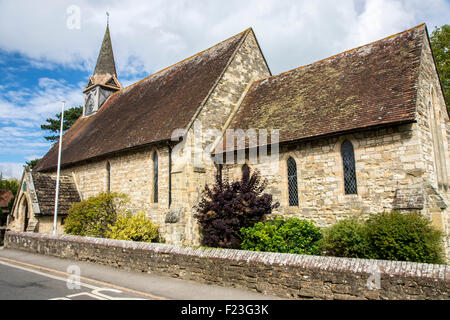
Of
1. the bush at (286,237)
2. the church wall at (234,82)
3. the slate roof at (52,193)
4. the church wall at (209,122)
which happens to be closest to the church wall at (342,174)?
the bush at (286,237)

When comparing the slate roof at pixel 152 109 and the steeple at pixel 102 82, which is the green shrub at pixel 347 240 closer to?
the slate roof at pixel 152 109

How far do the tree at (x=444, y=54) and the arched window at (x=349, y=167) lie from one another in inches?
593

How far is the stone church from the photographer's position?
11086mm

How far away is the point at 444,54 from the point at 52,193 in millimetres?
26988

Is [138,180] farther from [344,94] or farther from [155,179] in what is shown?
[344,94]

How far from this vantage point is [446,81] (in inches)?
910

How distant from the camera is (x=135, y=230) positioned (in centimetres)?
1480

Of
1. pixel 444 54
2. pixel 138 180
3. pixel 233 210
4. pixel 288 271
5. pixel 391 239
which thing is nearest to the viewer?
pixel 288 271

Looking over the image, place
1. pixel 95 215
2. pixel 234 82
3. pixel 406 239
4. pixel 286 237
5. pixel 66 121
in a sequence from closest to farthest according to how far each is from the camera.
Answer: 1. pixel 406 239
2. pixel 286 237
3. pixel 95 215
4. pixel 234 82
5. pixel 66 121

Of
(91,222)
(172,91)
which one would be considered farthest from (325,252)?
(172,91)

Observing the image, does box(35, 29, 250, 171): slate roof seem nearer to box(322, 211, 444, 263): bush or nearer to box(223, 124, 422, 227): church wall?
box(223, 124, 422, 227): church wall

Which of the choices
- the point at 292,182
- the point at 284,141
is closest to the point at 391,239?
the point at 292,182

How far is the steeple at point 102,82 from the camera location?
28.8 m
